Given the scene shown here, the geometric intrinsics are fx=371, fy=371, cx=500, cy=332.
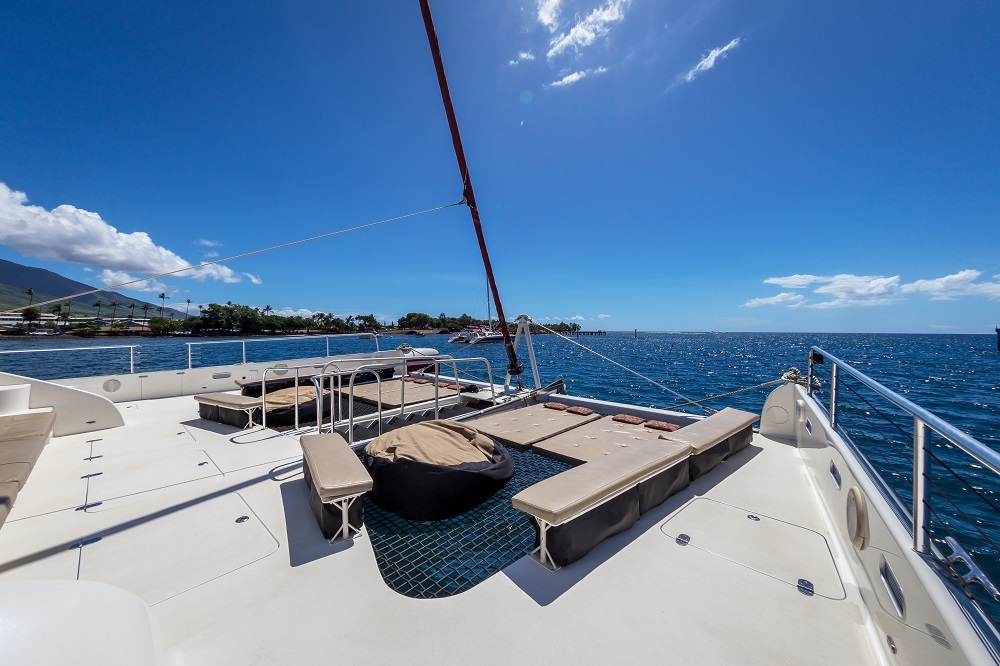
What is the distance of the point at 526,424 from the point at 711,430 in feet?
6.51

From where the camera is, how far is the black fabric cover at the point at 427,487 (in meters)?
2.57

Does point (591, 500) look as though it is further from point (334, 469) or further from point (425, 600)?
point (334, 469)

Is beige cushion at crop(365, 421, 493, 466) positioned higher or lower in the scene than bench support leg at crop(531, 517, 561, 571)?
higher

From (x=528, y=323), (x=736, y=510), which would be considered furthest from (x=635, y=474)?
(x=528, y=323)

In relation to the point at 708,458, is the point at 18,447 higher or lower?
higher

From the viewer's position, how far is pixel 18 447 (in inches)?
114

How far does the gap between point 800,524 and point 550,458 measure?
194 centimetres

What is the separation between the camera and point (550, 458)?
369 cm

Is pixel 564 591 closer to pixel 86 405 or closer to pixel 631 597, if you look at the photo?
pixel 631 597

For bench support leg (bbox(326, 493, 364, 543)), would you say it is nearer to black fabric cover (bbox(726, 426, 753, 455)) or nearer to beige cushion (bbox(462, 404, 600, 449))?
beige cushion (bbox(462, 404, 600, 449))

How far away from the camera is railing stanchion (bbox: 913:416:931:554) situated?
143 centimetres

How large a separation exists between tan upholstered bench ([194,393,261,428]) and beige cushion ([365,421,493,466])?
2.38 m

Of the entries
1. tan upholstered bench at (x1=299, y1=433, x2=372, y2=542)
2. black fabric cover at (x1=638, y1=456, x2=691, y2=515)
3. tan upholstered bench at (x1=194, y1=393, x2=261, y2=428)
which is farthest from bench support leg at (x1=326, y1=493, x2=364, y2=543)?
tan upholstered bench at (x1=194, y1=393, x2=261, y2=428)

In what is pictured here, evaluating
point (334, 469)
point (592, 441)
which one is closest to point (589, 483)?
point (334, 469)
